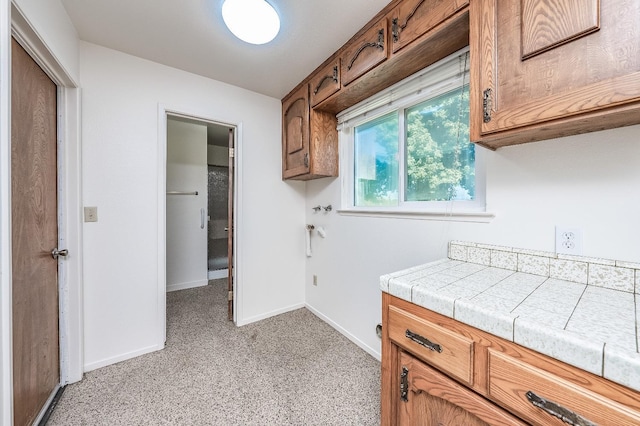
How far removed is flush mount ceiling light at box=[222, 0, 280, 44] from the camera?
135cm

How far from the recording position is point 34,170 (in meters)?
1.30

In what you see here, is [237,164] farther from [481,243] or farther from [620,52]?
[620,52]

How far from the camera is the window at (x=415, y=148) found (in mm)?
1387

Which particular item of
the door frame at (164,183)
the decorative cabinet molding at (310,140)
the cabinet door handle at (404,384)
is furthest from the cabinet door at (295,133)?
the cabinet door handle at (404,384)

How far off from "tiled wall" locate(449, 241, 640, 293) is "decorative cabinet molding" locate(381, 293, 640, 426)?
558 mm

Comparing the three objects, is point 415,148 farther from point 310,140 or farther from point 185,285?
point 185,285

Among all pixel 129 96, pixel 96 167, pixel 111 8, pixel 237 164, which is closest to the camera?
pixel 111 8

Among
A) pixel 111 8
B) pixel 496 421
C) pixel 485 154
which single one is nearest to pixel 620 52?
pixel 485 154

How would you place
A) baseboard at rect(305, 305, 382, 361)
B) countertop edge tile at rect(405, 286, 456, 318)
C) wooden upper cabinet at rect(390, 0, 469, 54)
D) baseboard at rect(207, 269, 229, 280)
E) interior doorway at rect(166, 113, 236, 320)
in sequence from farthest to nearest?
baseboard at rect(207, 269, 229, 280), interior doorway at rect(166, 113, 236, 320), baseboard at rect(305, 305, 382, 361), wooden upper cabinet at rect(390, 0, 469, 54), countertop edge tile at rect(405, 286, 456, 318)

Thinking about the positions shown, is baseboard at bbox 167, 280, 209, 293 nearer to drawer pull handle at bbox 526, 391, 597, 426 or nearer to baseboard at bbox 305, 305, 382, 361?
baseboard at bbox 305, 305, 382, 361

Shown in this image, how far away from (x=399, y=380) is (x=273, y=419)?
0.80 m

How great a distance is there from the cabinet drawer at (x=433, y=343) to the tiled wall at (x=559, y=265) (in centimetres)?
57

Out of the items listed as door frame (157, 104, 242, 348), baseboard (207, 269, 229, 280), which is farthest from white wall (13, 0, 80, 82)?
baseboard (207, 269, 229, 280)

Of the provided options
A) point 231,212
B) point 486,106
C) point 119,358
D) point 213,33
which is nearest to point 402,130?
point 486,106
